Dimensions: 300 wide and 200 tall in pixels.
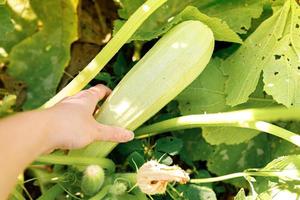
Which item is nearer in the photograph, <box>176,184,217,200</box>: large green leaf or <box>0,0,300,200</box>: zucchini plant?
<box>0,0,300,200</box>: zucchini plant

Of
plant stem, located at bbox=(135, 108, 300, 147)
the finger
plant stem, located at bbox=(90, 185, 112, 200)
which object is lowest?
plant stem, located at bbox=(90, 185, 112, 200)

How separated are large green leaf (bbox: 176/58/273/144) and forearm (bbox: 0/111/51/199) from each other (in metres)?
0.61

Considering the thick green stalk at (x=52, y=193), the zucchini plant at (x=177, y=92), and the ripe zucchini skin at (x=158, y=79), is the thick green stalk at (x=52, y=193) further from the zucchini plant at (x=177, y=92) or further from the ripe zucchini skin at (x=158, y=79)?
the ripe zucchini skin at (x=158, y=79)

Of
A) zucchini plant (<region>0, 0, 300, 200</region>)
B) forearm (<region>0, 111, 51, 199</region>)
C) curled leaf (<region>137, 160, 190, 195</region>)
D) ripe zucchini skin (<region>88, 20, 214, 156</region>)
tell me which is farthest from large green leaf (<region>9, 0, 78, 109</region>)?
forearm (<region>0, 111, 51, 199</region>)

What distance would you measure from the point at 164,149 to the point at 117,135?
0.22 m

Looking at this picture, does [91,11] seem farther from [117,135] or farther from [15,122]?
[15,122]

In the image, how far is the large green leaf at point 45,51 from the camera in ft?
6.84

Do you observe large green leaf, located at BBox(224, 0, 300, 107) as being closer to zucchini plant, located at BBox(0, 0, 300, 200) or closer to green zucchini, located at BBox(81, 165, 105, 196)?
zucchini plant, located at BBox(0, 0, 300, 200)

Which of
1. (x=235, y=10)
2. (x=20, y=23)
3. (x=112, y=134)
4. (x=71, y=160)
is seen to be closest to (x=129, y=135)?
(x=112, y=134)

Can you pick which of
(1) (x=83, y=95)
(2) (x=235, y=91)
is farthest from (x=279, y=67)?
(1) (x=83, y=95)

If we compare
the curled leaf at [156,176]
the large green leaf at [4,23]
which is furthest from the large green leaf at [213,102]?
the large green leaf at [4,23]

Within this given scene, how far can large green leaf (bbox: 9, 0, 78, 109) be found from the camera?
2086mm

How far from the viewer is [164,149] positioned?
189 centimetres

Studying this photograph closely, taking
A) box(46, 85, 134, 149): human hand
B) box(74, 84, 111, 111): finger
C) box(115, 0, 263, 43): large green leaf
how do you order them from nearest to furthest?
1. box(46, 85, 134, 149): human hand
2. box(74, 84, 111, 111): finger
3. box(115, 0, 263, 43): large green leaf
